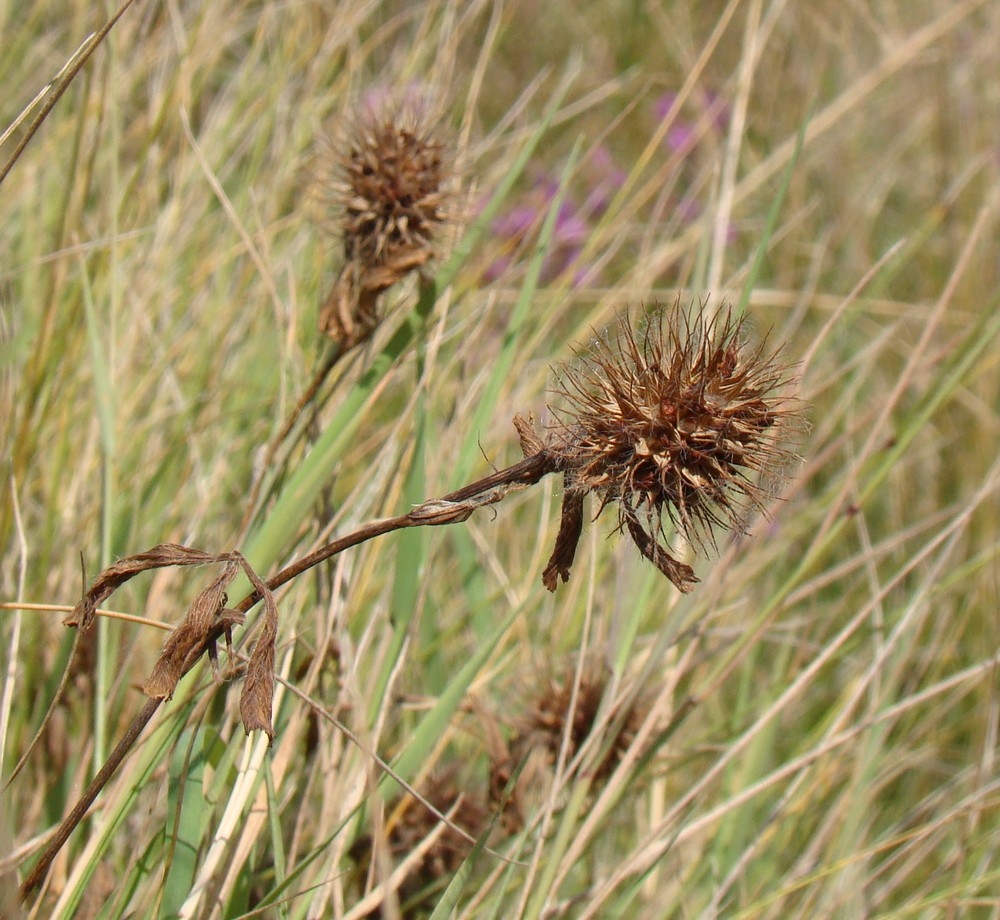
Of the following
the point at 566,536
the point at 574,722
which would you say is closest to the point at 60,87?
the point at 566,536

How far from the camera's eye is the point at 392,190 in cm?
108

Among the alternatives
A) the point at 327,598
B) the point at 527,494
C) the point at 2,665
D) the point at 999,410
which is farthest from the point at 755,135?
the point at 2,665

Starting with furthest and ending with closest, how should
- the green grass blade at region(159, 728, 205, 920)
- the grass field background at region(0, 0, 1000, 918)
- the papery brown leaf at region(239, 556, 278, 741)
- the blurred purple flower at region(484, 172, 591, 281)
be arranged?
the blurred purple flower at region(484, 172, 591, 281), the grass field background at region(0, 0, 1000, 918), the green grass blade at region(159, 728, 205, 920), the papery brown leaf at region(239, 556, 278, 741)

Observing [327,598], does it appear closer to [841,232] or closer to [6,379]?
[6,379]

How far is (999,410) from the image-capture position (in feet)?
7.54

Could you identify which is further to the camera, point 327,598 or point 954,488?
point 954,488

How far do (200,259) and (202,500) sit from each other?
0.64 m

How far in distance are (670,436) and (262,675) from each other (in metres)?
0.30

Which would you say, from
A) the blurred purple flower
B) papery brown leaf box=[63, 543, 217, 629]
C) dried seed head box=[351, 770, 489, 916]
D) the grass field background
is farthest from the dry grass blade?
the blurred purple flower

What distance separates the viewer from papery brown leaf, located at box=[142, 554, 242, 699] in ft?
2.23

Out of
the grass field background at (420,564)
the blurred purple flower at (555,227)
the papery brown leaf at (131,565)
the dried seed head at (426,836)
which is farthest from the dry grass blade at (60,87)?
the blurred purple flower at (555,227)

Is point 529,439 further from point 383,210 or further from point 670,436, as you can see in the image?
point 383,210

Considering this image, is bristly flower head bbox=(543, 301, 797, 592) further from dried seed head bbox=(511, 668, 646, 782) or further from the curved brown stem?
dried seed head bbox=(511, 668, 646, 782)

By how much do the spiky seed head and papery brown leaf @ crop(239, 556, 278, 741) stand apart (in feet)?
1.57
